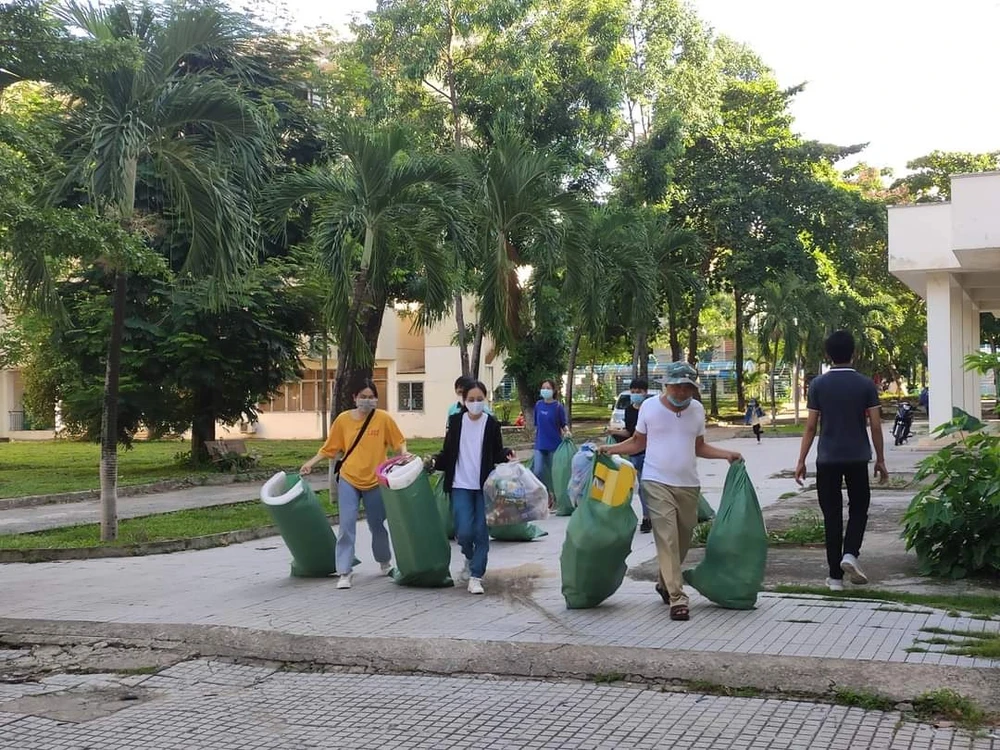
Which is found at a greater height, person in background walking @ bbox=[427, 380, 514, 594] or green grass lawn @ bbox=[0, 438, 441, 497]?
person in background walking @ bbox=[427, 380, 514, 594]

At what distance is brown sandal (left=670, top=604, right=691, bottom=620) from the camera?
698 centimetres

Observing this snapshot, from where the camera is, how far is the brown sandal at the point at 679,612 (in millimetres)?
6977

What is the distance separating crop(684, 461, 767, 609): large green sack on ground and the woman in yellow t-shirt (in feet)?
8.79

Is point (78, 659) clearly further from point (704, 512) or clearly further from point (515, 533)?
point (704, 512)

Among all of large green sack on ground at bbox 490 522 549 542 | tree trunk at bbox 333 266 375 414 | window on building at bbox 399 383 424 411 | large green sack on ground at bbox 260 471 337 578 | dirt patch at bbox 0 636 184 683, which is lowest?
dirt patch at bbox 0 636 184 683

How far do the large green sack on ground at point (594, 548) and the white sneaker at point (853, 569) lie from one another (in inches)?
66.8

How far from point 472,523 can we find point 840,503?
8.67 ft

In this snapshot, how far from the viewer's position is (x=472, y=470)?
27.2 feet

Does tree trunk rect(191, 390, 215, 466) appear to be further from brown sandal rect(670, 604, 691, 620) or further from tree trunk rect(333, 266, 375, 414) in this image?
brown sandal rect(670, 604, 691, 620)

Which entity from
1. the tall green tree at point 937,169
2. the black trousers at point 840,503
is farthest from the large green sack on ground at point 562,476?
the tall green tree at point 937,169

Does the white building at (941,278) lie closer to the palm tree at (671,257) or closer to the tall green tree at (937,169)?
the palm tree at (671,257)

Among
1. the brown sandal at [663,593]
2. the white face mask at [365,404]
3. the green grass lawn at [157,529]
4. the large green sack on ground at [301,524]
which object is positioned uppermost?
the white face mask at [365,404]

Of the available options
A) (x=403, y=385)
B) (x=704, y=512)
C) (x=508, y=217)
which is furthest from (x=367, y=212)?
(x=403, y=385)

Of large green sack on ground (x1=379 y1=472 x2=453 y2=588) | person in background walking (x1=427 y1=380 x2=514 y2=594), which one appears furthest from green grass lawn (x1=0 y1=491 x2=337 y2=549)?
person in background walking (x1=427 y1=380 x2=514 y2=594)
